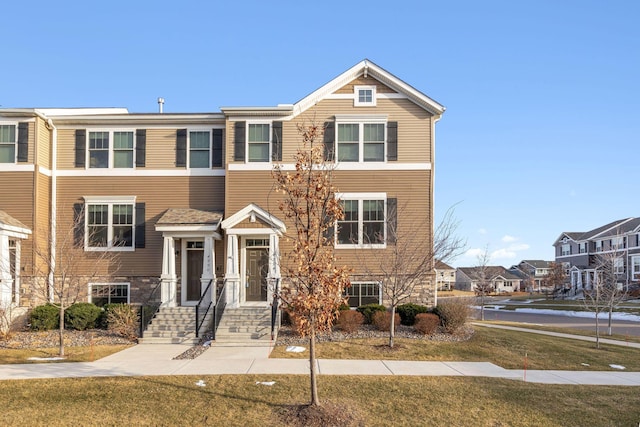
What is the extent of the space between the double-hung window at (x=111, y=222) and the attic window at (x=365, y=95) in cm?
992

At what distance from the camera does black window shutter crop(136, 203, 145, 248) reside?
1866 centimetres

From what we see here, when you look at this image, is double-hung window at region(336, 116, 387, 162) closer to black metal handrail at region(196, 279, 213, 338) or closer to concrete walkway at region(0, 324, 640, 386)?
black metal handrail at region(196, 279, 213, 338)

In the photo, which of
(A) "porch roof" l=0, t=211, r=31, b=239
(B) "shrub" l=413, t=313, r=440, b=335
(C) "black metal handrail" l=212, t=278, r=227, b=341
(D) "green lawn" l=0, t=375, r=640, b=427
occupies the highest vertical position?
(A) "porch roof" l=0, t=211, r=31, b=239

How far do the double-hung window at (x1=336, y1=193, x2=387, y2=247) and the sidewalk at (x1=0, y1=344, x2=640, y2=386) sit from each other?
6688 mm

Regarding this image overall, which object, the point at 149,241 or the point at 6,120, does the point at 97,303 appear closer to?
the point at 149,241

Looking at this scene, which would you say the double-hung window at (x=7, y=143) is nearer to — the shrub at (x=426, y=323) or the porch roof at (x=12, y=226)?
the porch roof at (x=12, y=226)

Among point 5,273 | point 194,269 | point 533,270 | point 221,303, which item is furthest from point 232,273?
point 533,270

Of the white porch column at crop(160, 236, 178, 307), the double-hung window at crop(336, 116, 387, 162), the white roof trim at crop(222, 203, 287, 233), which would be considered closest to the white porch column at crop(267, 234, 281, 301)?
the white roof trim at crop(222, 203, 287, 233)

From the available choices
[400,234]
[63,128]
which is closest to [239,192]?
[400,234]

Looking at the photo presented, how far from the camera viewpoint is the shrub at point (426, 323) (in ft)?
51.1

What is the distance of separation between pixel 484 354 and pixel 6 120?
19.3m

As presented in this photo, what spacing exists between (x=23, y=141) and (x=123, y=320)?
8502 mm

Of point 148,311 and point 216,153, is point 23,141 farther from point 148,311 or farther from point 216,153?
point 148,311

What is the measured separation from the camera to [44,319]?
53.8ft
